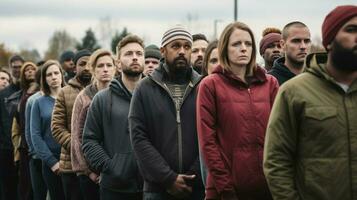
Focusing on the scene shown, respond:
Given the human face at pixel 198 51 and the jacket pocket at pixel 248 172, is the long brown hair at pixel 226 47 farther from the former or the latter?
the human face at pixel 198 51

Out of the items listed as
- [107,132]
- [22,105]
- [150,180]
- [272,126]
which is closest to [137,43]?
[107,132]

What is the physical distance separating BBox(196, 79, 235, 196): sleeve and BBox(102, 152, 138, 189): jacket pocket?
1.62m

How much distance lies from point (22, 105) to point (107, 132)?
4844 mm

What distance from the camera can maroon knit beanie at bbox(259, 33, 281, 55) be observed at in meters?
9.40

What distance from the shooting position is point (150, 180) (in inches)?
273

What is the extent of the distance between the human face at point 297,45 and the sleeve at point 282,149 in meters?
2.29

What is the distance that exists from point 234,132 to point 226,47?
0.89 meters

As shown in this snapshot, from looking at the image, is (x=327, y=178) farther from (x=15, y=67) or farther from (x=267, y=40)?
(x=15, y=67)

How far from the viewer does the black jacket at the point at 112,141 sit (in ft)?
25.8

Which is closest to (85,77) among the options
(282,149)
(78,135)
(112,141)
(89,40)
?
(78,135)

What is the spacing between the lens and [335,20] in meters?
5.19

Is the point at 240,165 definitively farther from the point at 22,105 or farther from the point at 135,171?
the point at 22,105

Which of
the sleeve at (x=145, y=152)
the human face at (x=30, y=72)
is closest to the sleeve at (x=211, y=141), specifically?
the sleeve at (x=145, y=152)

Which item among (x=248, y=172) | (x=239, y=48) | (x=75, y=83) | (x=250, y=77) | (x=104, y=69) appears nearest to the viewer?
(x=248, y=172)
